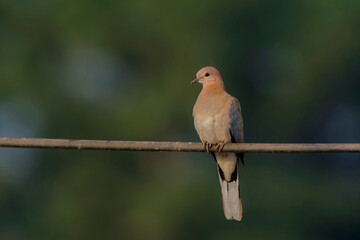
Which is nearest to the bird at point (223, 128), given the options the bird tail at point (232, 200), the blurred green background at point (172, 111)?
the bird tail at point (232, 200)

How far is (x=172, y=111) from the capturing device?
1842cm

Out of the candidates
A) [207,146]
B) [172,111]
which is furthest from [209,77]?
[172,111]

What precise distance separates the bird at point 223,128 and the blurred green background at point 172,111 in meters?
10.6

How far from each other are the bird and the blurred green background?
34.7 ft

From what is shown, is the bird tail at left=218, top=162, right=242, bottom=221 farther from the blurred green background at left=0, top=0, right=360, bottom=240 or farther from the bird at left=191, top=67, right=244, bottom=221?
the blurred green background at left=0, top=0, right=360, bottom=240

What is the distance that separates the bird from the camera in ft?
18.6

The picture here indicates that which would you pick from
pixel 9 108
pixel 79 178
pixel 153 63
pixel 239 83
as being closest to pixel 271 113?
pixel 239 83

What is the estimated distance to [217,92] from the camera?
5.93 m

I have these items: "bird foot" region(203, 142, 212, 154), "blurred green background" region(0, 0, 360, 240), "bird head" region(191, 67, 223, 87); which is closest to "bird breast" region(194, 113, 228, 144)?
"bird foot" region(203, 142, 212, 154)

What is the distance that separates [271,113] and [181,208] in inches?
163

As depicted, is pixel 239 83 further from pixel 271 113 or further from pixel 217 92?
pixel 217 92

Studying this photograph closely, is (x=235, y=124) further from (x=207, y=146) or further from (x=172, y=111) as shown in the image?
(x=172, y=111)

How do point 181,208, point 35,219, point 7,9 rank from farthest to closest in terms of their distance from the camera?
point 7,9 → point 35,219 → point 181,208

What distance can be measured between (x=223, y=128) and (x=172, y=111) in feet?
41.8
